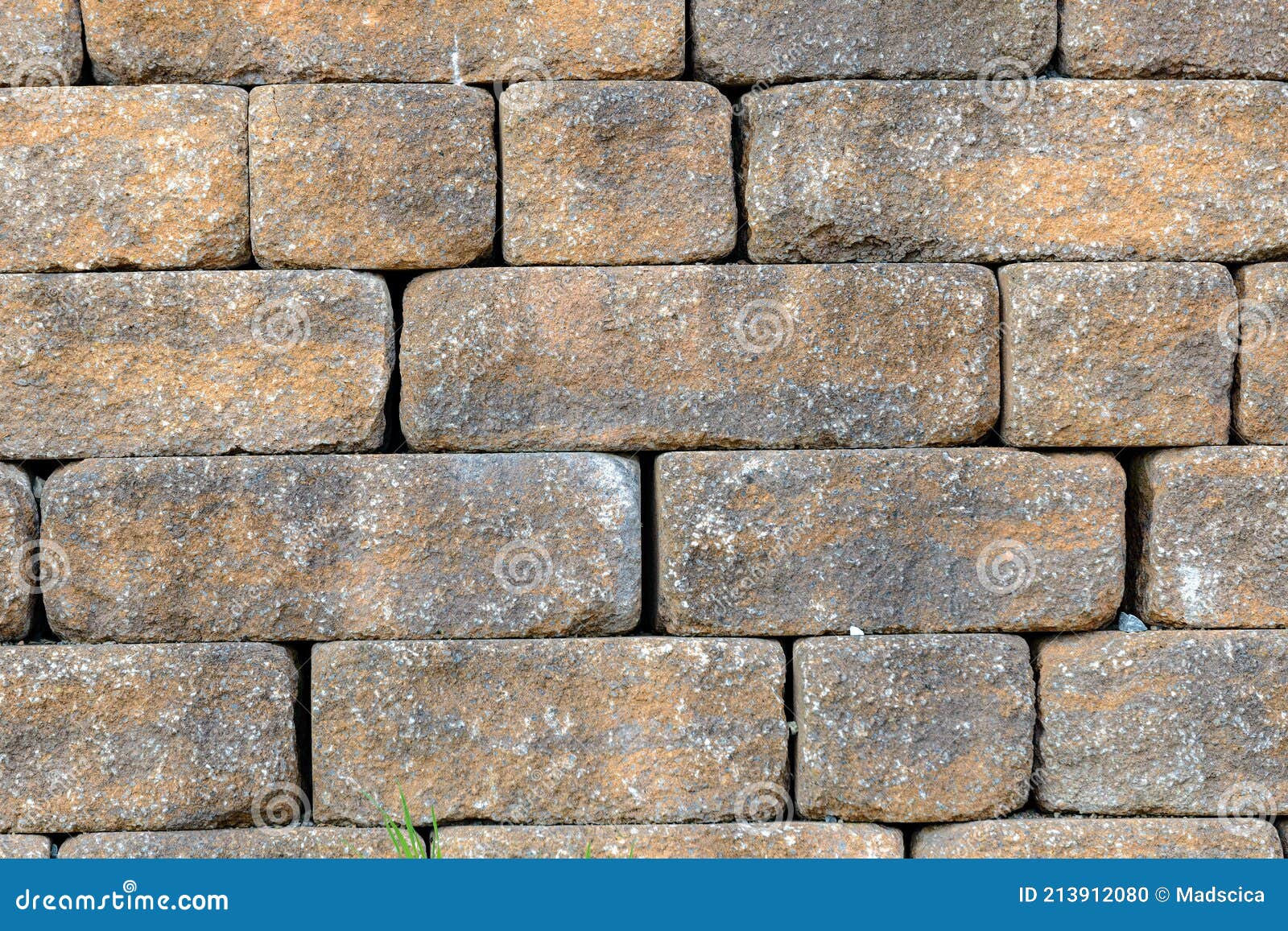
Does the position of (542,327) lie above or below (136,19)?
below

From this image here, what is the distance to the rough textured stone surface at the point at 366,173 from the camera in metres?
2.91

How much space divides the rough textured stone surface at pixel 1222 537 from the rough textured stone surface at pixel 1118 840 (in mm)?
512

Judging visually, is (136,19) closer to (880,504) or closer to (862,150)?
(862,150)

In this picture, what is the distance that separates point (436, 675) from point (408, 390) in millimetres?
721

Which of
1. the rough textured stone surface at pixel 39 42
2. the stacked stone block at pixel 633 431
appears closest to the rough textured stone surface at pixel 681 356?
the stacked stone block at pixel 633 431

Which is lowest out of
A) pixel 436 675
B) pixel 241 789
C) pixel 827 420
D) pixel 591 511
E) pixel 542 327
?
pixel 241 789

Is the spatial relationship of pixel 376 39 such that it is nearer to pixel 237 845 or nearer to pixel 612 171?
pixel 612 171

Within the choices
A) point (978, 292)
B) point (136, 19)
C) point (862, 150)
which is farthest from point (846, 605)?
point (136, 19)

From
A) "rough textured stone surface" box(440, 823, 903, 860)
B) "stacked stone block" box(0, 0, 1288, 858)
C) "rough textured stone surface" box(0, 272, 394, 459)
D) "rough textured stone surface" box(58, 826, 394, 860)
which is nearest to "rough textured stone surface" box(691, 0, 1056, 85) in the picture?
"stacked stone block" box(0, 0, 1288, 858)

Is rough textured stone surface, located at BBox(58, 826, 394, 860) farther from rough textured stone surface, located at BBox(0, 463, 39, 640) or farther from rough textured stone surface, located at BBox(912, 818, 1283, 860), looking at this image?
rough textured stone surface, located at BBox(912, 818, 1283, 860)

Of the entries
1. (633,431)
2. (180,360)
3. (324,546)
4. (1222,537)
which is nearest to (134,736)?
(324,546)

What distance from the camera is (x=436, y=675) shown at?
2.88 meters

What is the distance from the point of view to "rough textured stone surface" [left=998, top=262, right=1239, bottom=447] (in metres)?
2.92

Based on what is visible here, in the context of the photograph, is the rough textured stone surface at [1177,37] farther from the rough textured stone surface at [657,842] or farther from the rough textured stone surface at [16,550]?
the rough textured stone surface at [16,550]
